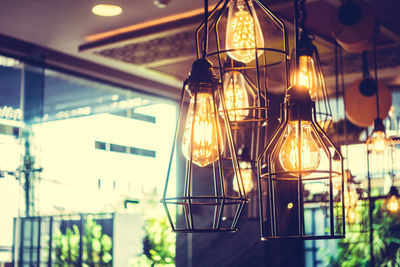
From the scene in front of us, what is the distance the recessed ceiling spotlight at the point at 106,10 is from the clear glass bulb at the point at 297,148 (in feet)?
8.87

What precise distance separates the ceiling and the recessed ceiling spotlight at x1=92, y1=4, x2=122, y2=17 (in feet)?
0.12

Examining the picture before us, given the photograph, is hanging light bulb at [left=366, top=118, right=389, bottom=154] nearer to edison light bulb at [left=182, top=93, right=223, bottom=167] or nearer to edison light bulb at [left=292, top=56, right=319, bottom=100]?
edison light bulb at [left=292, top=56, right=319, bottom=100]

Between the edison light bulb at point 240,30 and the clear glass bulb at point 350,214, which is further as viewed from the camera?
the clear glass bulb at point 350,214

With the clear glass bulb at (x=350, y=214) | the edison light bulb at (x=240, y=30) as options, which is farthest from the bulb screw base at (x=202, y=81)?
the clear glass bulb at (x=350, y=214)

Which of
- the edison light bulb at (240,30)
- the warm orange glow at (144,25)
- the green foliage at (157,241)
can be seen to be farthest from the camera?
the green foliage at (157,241)

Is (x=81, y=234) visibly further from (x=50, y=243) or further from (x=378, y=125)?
(x=378, y=125)

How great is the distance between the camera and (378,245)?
16.6 ft

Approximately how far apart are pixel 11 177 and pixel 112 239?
3.49 ft

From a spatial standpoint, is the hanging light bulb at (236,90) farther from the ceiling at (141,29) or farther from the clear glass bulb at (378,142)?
the ceiling at (141,29)

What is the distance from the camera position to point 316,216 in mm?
5531

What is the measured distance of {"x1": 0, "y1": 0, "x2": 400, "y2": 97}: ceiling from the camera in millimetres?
3377

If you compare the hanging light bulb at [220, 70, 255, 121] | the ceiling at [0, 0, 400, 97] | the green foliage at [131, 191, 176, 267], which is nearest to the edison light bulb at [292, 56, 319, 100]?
the hanging light bulb at [220, 70, 255, 121]

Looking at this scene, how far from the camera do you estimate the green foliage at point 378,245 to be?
5.00m

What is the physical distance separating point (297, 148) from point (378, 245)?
4.53m
